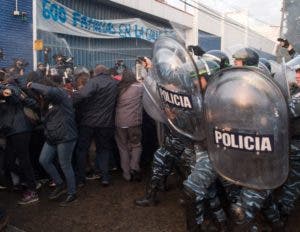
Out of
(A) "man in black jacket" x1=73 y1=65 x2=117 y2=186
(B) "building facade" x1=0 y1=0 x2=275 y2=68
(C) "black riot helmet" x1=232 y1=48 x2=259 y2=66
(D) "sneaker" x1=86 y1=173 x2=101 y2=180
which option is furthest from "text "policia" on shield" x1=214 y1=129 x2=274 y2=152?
(B) "building facade" x1=0 y1=0 x2=275 y2=68

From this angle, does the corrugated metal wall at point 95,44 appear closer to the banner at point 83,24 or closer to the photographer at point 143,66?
the banner at point 83,24

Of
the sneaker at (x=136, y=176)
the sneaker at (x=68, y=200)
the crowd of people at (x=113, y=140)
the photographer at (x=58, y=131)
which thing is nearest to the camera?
the crowd of people at (x=113, y=140)

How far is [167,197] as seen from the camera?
558 cm

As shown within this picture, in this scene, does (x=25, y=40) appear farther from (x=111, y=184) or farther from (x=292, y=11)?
(x=292, y=11)

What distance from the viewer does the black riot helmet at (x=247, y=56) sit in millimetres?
3969

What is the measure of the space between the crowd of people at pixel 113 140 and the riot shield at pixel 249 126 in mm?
139

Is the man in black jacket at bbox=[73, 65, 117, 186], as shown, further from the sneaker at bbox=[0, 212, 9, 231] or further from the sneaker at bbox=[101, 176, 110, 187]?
the sneaker at bbox=[0, 212, 9, 231]

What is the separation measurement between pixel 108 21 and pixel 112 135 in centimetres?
949

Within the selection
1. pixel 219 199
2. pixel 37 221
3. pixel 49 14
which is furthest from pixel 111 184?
pixel 49 14

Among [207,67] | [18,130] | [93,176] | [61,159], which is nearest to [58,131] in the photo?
[61,159]

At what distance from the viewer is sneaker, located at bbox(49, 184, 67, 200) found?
5.43 m

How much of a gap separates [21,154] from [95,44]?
963 cm

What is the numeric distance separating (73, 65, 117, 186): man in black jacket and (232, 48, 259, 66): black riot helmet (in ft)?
7.77

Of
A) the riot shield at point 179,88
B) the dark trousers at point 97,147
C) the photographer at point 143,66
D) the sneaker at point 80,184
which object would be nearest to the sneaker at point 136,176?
the dark trousers at point 97,147
